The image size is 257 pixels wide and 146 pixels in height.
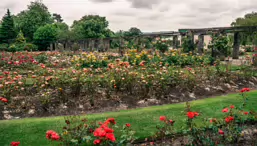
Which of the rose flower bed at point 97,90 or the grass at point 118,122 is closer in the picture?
the grass at point 118,122

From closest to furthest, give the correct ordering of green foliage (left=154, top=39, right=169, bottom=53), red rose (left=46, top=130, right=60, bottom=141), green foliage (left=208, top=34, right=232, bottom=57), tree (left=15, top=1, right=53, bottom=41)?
red rose (left=46, top=130, right=60, bottom=141)
green foliage (left=208, top=34, right=232, bottom=57)
green foliage (left=154, top=39, right=169, bottom=53)
tree (left=15, top=1, right=53, bottom=41)

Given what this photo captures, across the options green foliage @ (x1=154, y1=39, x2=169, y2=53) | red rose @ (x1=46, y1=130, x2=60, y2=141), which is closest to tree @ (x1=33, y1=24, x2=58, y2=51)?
green foliage @ (x1=154, y1=39, x2=169, y2=53)

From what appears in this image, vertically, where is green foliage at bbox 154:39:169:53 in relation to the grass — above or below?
above

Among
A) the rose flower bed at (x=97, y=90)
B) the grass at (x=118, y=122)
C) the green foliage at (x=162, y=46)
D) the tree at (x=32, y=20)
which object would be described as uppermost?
the tree at (x=32, y=20)

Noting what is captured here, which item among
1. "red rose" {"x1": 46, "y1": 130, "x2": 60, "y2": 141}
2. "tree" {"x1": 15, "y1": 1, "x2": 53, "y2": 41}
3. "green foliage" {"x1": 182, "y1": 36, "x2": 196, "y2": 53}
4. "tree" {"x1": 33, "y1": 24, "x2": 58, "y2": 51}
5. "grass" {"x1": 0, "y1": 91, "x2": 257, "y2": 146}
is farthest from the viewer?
"tree" {"x1": 15, "y1": 1, "x2": 53, "y2": 41}

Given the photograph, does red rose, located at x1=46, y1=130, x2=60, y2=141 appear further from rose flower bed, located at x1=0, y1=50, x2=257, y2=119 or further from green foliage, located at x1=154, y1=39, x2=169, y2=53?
green foliage, located at x1=154, y1=39, x2=169, y2=53

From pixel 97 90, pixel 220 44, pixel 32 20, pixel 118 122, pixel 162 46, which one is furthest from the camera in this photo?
pixel 32 20

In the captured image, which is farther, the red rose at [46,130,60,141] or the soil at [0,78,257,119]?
the soil at [0,78,257,119]

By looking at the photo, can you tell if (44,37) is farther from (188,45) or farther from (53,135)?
(53,135)

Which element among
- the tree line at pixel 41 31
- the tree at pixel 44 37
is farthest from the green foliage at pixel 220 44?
the tree at pixel 44 37

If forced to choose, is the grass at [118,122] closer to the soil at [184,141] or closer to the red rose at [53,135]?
the soil at [184,141]

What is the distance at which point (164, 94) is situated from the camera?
26.3 feet

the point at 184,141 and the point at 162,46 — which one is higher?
the point at 162,46

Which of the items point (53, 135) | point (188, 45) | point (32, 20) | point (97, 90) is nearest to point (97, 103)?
point (97, 90)
